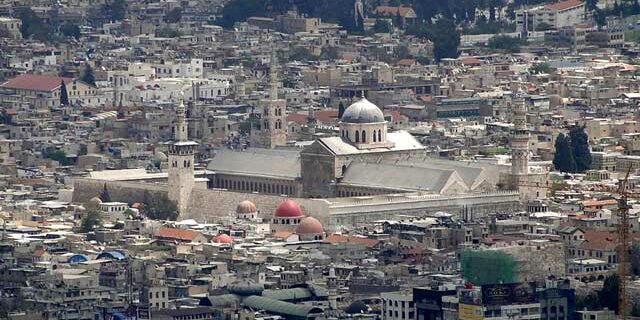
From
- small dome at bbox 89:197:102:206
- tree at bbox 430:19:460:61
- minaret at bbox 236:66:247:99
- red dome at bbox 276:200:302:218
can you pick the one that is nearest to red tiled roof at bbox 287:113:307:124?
minaret at bbox 236:66:247:99

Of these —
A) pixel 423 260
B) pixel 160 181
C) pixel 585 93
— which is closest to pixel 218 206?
pixel 160 181

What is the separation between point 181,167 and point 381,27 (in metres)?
A: 52.1

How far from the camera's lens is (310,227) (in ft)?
328

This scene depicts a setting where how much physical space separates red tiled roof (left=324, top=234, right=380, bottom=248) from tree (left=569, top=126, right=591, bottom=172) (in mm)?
15235

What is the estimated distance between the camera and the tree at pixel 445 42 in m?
150

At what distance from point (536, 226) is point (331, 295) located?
1219 centimetres

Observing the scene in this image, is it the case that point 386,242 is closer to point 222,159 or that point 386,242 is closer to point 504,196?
point 504,196

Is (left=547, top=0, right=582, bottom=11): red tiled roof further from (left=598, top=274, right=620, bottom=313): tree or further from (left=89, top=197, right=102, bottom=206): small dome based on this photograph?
(left=598, top=274, right=620, bottom=313): tree

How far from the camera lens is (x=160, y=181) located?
111m

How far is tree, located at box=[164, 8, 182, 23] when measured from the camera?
6506 inches

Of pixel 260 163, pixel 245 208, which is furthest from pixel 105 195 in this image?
pixel 245 208

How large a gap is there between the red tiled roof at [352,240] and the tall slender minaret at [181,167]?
8.52 metres

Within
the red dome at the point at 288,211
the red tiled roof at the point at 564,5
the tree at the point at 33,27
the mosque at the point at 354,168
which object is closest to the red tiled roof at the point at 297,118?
→ the mosque at the point at 354,168

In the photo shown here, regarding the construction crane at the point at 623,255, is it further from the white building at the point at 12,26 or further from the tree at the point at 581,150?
the white building at the point at 12,26
